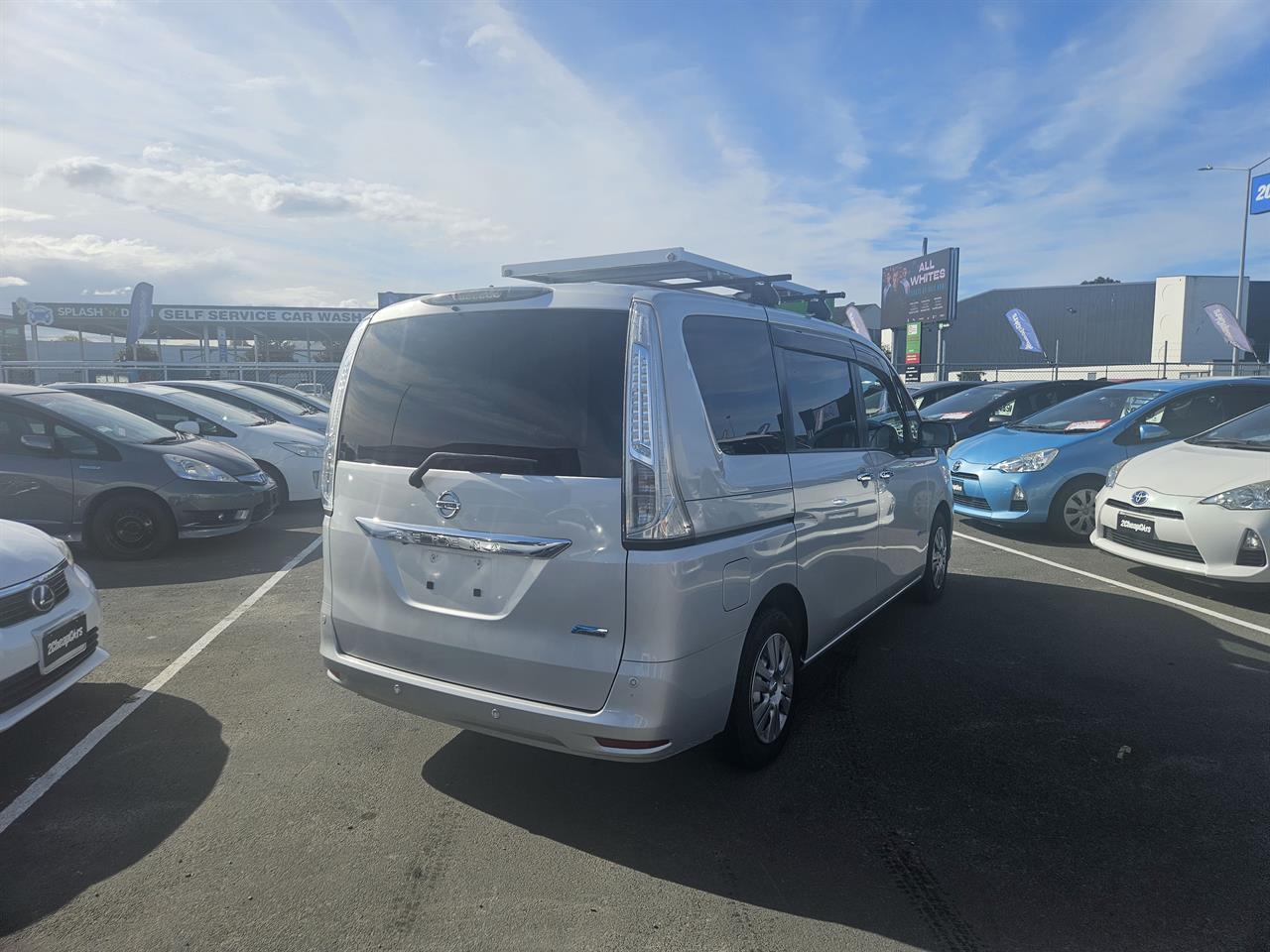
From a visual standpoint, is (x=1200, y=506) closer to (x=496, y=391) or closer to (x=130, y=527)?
(x=496, y=391)

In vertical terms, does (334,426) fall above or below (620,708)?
above

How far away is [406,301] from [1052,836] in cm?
329

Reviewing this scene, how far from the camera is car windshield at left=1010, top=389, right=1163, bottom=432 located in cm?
884

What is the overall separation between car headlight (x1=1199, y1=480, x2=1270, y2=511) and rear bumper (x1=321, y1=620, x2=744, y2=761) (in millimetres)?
4536

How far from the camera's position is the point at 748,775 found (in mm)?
3523

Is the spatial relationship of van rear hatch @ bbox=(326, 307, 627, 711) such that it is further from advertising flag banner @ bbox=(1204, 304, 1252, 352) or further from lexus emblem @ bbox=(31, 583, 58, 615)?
advertising flag banner @ bbox=(1204, 304, 1252, 352)

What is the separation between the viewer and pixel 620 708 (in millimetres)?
2852

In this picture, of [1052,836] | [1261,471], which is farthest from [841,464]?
[1261,471]

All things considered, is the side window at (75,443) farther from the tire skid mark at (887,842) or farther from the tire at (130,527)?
the tire skid mark at (887,842)

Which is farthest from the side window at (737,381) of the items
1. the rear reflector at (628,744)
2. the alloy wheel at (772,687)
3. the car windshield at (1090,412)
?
the car windshield at (1090,412)

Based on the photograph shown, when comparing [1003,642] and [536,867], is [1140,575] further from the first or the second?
[536,867]

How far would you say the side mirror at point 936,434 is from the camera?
5602 mm

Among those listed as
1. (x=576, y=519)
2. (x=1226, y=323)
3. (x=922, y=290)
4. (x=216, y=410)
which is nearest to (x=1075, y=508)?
(x=576, y=519)

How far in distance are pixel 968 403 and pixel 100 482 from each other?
457 inches
